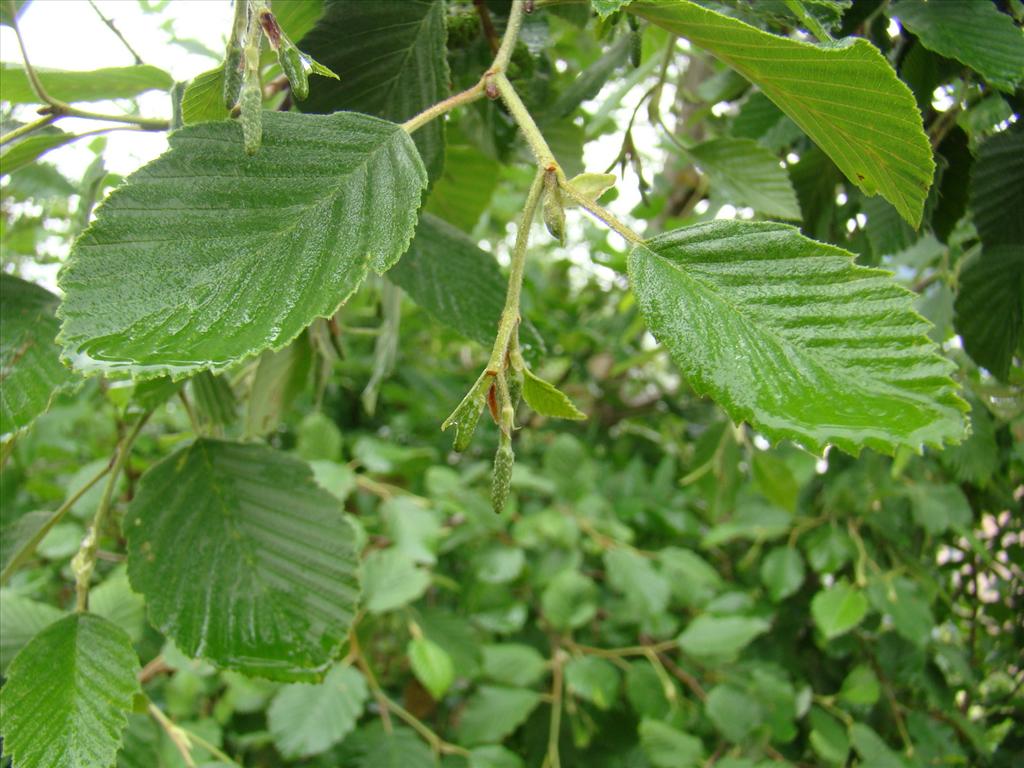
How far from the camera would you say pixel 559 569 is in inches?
42.2

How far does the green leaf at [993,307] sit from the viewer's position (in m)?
0.46

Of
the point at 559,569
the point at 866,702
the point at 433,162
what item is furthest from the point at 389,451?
the point at 433,162

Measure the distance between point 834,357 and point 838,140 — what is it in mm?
91

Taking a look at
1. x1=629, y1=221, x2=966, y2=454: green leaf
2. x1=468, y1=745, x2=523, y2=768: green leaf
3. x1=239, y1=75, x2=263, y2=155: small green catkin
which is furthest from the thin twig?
x1=468, y1=745, x2=523, y2=768: green leaf

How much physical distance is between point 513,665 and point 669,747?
21cm

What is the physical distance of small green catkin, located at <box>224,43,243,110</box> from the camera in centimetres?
29

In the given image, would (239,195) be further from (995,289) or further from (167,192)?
(995,289)

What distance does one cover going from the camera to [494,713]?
0.96 m

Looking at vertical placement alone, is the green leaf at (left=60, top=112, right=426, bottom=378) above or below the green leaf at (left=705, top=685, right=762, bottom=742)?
above

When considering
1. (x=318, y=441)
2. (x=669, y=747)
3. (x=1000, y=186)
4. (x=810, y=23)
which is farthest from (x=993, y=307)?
(x=318, y=441)

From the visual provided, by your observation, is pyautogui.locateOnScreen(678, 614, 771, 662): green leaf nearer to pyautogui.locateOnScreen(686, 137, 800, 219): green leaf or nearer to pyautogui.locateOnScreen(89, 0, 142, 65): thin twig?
pyautogui.locateOnScreen(686, 137, 800, 219): green leaf

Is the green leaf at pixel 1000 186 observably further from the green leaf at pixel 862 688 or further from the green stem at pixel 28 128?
the green leaf at pixel 862 688

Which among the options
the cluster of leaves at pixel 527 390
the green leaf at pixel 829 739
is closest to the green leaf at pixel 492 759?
the cluster of leaves at pixel 527 390

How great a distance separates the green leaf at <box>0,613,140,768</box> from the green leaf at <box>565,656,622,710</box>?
0.66 metres
